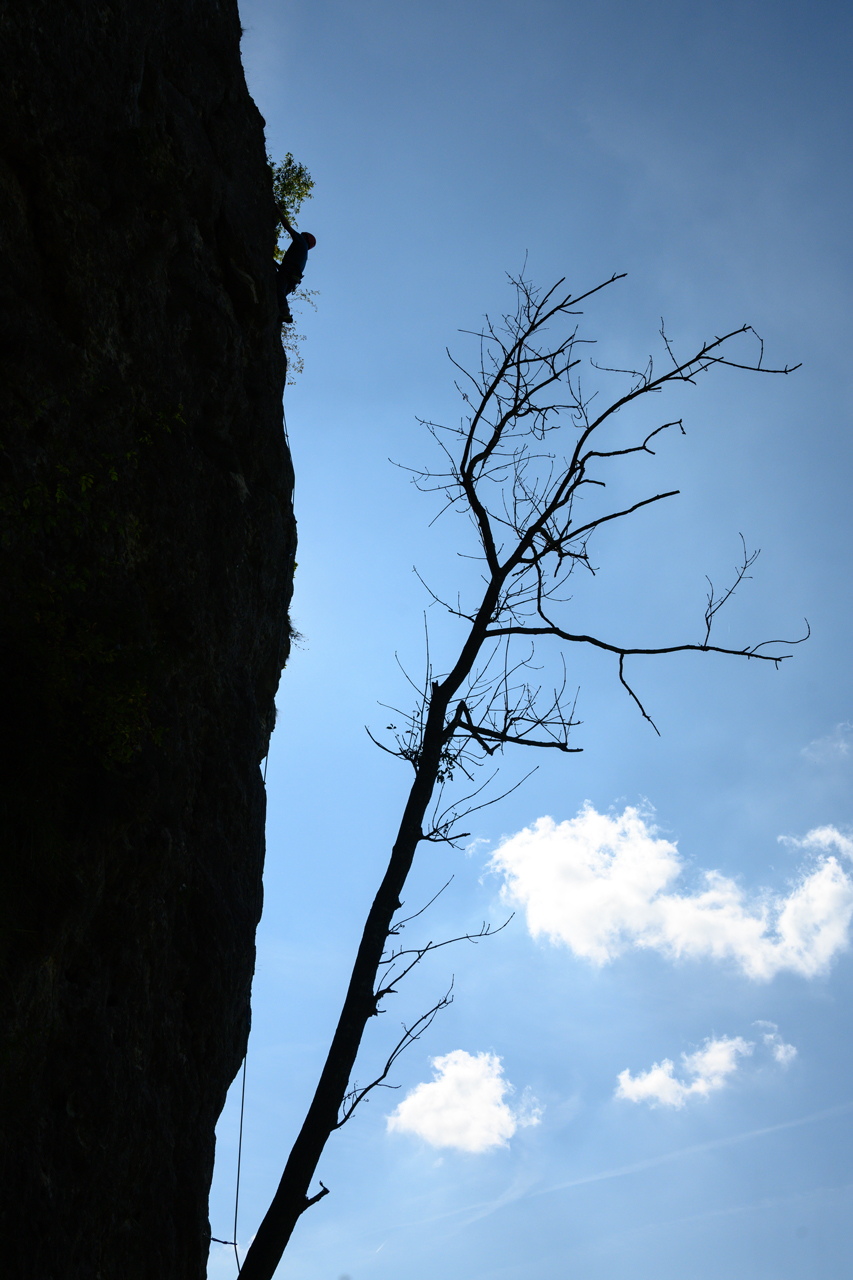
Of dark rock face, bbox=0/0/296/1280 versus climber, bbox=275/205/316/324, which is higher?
climber, bbox=275/205/316/324

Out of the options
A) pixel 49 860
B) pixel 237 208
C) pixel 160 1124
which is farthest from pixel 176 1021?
pixel 237 208

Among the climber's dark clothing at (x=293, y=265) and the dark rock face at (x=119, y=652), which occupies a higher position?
the climber's dark clothing at (x=293, y=265)

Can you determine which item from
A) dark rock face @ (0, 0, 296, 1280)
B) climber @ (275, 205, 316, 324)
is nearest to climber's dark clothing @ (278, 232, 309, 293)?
climber @ (275, 205, 316, 324)

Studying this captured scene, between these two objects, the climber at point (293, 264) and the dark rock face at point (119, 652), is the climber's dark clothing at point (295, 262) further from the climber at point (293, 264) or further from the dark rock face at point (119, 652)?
the dark rock face at point (119, 652)

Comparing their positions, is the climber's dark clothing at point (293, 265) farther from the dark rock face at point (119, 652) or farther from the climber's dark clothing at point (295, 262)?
the dark rock face at point (119, 652)

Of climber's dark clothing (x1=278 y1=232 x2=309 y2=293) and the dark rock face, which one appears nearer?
the dark rock face

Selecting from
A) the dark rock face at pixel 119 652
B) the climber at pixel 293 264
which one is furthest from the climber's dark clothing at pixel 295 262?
the dark rock face at pixel 119 652

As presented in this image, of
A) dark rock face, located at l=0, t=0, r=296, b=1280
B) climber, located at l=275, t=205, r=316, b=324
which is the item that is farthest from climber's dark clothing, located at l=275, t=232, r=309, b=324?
dark rock face, located at l=0, t=0, r=296, b=1280

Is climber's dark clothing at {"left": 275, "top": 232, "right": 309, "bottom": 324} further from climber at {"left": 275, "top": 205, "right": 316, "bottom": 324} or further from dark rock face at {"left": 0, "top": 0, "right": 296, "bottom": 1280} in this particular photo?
dark rock face at {"left": 0, "top": 0, "right": 296, "bottom": 1280}

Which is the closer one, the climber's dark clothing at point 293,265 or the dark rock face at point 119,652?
the dark rock face at point 119,652

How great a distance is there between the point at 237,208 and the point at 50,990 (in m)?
6.88

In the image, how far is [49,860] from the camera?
4102 mm

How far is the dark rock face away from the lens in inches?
161

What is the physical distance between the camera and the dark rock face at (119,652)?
4.08 metres
